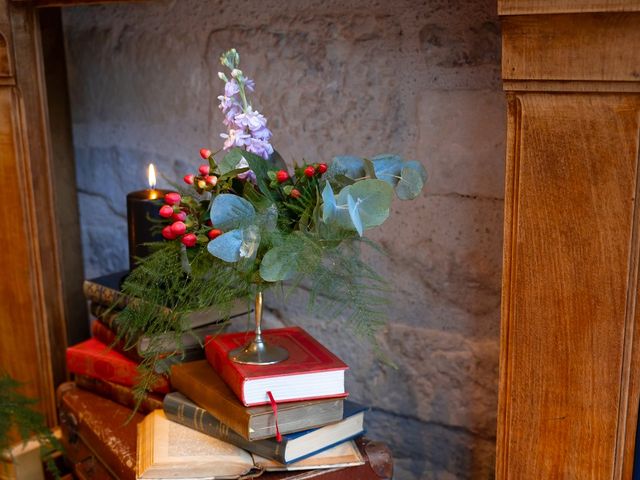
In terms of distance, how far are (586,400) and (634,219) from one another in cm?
23

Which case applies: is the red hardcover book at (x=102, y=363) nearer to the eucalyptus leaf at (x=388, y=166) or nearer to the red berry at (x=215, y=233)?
the red berry at (x=215, y=233)

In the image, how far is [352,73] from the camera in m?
1.41

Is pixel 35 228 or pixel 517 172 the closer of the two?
pixel 517 172

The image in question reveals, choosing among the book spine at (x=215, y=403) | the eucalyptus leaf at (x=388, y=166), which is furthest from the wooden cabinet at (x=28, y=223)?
the eucalyptus leaf at (x=388, y=166)

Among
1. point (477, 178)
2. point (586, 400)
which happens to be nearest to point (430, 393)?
point (477, 178)

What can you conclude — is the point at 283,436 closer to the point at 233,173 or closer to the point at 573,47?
the point at 233,173

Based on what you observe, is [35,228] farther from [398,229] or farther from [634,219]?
[634,219]

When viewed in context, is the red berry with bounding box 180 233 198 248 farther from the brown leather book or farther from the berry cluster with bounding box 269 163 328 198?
the brown leather book

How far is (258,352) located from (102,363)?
40 cm

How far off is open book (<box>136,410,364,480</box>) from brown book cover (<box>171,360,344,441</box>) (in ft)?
0.14

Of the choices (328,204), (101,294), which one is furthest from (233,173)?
(101,294)

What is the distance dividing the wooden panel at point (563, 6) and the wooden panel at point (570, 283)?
0.32 ft

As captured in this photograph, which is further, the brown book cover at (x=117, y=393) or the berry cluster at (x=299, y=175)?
the brown book cover at (x=117, y=393)

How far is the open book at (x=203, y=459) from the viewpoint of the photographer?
1.13 meters
